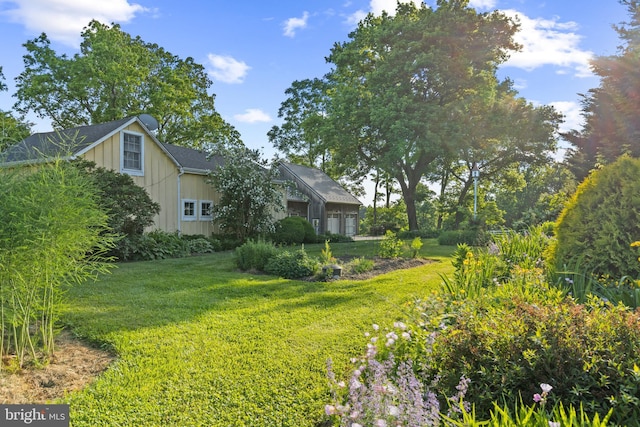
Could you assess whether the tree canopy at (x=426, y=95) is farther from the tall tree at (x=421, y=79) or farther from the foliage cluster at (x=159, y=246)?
the foliage cluster at (x=159, y=246)

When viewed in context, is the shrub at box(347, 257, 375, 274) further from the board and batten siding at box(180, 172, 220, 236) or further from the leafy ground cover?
the board and batten siding at box(180, 172, 220, 236)

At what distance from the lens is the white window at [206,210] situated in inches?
615

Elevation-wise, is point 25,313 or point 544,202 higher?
point 544,202

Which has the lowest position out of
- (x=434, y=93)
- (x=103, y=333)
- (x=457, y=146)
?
(x=103, y=333)

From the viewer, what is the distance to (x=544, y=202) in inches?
875

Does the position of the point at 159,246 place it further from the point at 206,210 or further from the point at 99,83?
the point at 99,83

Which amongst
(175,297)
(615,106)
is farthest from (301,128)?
(175,297)

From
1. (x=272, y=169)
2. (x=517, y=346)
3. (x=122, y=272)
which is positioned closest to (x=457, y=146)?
(x=272, y=169)

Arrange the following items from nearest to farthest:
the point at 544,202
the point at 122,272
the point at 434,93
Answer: the point at 122,272 < the point at 434,93 < the point at 544,202

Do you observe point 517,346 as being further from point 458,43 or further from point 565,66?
point 458,43

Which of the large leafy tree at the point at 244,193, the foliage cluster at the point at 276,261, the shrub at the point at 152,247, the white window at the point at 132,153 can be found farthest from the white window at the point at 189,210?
the foliage cluster at the point at 276,261

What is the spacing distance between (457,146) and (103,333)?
1807cm

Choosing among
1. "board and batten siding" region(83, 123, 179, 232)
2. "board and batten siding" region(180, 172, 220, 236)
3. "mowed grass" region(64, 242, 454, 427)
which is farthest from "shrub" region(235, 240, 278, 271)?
"board and batten siding" region(180, 172, 220, 236)

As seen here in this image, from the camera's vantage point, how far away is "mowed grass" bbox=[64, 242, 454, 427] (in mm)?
2518
